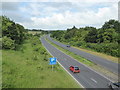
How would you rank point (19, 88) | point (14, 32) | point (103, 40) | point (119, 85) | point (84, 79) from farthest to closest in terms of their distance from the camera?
point (103, 40) < point (14, 32) < point (84, 79) < point (119, 85) < point (19, 88)

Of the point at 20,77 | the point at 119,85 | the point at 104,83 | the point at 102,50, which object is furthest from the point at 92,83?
the point at 102,50

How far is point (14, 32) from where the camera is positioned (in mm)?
48688

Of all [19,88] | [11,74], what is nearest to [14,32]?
[11,74]

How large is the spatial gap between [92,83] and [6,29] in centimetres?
3603

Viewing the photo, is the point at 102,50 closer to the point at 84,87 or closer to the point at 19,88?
the point at 84,87

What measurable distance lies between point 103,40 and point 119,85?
53802 mm

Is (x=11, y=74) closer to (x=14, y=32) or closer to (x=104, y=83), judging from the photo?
(x=104, y=83)

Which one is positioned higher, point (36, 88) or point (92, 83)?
point (36, 88)

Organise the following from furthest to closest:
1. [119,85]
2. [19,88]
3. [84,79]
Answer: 1. [84,79]
2. [119,85]
3. [19,88]

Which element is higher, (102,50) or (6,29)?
(6,29)

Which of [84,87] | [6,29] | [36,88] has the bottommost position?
[84,87]

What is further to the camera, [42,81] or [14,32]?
[14,32]

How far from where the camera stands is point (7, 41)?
38.3m

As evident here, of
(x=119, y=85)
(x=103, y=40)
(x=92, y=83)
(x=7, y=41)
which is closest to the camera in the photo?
(x=119, y=85)
